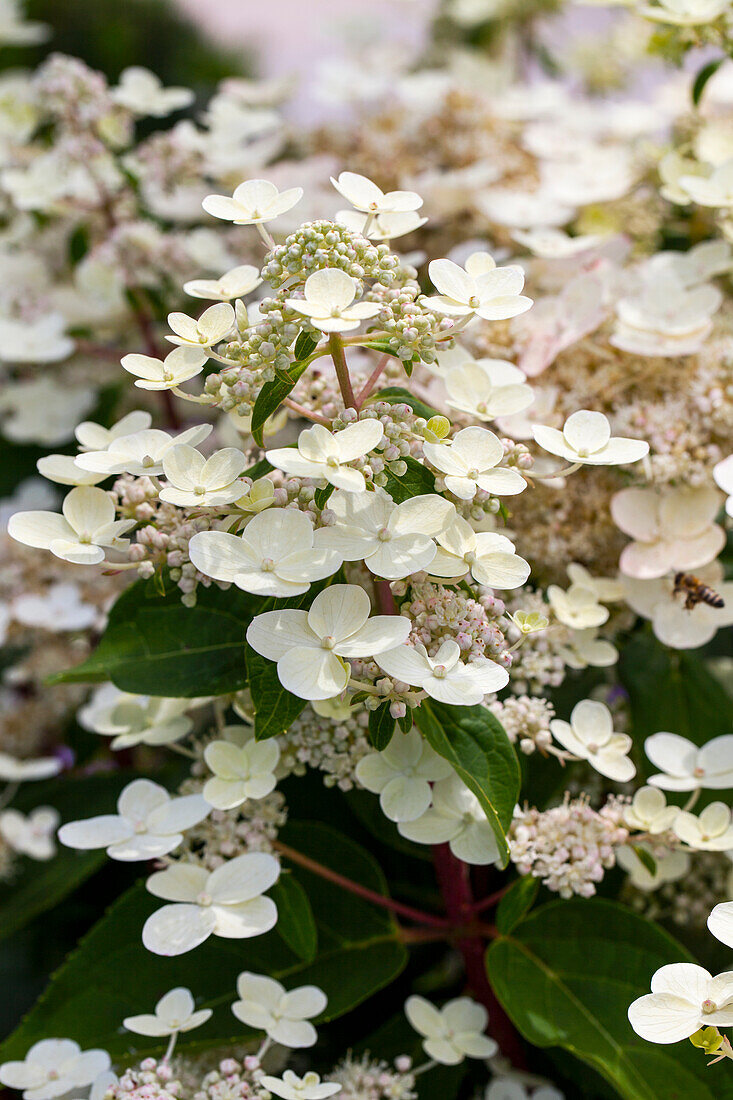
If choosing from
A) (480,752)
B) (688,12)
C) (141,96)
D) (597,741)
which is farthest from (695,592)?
(141,96)

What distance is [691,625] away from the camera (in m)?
0.72

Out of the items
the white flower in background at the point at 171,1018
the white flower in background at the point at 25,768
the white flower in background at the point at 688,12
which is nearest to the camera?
the white flower in background at the point at 171,1018

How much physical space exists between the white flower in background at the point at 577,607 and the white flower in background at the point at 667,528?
5 centimetres

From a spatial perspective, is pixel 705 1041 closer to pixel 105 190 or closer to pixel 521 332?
pixel 521 332

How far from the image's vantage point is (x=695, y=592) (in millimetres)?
702

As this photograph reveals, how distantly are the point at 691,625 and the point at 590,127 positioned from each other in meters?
0.70

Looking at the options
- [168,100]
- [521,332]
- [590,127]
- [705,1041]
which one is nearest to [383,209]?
[521,332]

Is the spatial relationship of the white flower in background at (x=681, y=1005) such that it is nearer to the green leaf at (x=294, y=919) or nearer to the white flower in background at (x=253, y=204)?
the green leaf at (x=294, y=919)

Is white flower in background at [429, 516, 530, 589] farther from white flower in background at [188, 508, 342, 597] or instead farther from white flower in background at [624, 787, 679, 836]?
white flower in background at [624, 787, 679, 836]

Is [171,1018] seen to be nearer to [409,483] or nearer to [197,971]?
[197,971]

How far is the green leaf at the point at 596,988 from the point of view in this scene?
589mm

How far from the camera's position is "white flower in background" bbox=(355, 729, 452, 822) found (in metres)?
0.58

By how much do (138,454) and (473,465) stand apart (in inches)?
7.6

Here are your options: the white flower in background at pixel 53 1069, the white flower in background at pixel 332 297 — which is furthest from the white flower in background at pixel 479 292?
the white flower in background at pixel 53 1069
